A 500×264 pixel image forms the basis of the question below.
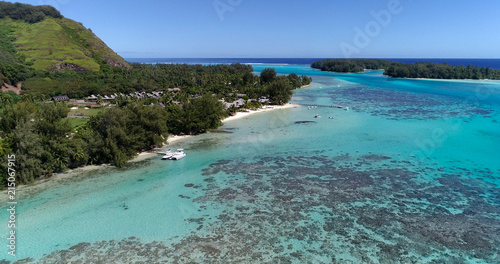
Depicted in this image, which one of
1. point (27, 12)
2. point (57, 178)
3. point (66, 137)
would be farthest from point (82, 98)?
point (27, 12)

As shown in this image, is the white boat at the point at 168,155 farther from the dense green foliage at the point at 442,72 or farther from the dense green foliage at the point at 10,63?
the dense green foliage at the point at 442,72

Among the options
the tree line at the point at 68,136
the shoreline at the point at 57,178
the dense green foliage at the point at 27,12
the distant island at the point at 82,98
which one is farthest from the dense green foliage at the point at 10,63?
the shoreline at the point at 57,178

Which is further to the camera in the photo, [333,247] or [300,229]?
[300,229]

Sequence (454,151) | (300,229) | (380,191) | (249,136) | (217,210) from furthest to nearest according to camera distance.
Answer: (249,136) → (454,151) → (380,191) → (217,210) → (300,229)

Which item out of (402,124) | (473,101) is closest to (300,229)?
(402,124)

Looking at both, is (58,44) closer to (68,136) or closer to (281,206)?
(68,136)

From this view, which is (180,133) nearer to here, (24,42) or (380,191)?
(380,191)

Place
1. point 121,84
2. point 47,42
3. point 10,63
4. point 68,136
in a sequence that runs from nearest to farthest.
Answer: point 68,136
point 121,84
point 10,63
point 47,42
